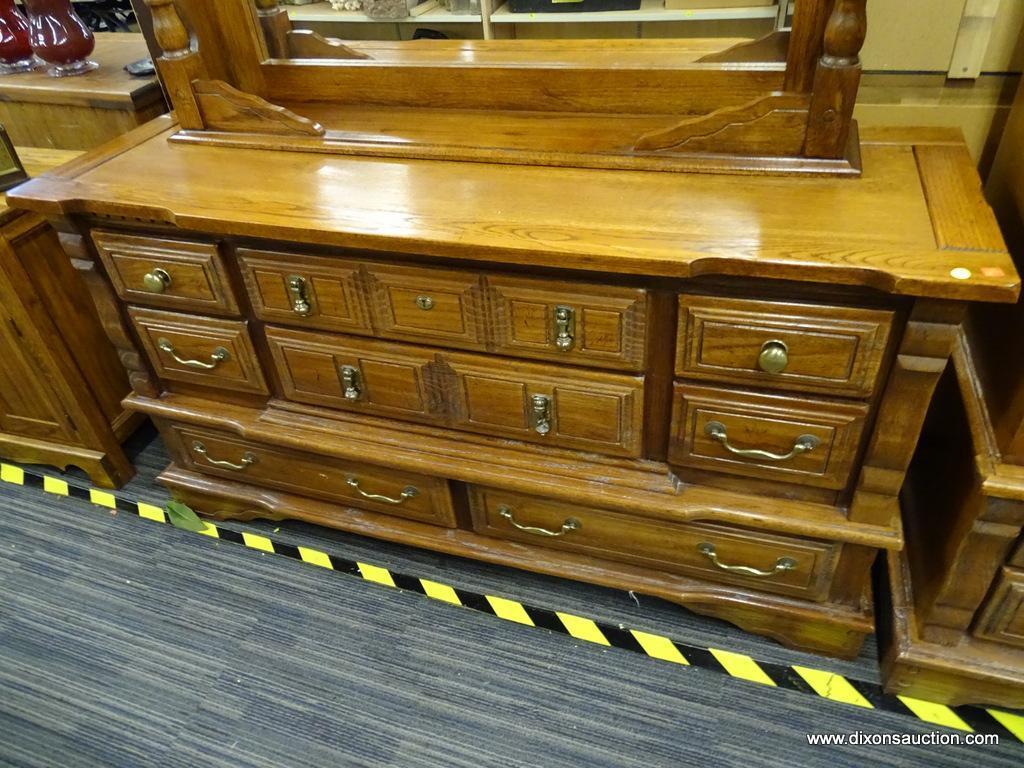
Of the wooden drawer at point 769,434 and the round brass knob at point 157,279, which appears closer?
the wooden drawer at point 769,434

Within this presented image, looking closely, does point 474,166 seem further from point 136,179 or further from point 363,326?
point 136,179

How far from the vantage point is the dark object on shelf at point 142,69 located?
2064mm

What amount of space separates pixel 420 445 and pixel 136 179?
788mm

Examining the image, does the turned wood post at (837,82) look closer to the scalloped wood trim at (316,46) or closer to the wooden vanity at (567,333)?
the wooden vanity at (567,333)

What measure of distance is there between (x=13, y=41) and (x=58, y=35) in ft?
0.60

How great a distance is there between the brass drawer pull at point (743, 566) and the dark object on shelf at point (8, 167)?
1.88m

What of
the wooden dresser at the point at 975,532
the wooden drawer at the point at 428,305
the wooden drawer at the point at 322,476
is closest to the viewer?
the wooden dresser at the point at 975,532

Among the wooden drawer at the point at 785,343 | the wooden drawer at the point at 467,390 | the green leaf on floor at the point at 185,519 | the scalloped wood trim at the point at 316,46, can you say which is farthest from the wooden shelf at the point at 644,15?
the green leaf on floor at the point at 185,519

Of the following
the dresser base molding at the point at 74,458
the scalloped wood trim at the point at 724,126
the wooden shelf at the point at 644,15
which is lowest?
the dresser base molding at the point at 74,458

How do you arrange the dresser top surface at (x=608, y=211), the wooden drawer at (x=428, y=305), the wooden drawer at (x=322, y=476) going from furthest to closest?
the wooden drawer at (x=322, y=476), the wooden drawer at (x=428, y=305), the dresser top surface at (x=608, y=211)

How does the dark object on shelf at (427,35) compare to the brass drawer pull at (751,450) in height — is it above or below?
above

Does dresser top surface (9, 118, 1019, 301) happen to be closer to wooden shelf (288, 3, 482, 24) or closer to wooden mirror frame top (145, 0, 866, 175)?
wooden mirror frame top (145, 0, 866, 175)

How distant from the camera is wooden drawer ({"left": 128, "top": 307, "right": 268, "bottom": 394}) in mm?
1603

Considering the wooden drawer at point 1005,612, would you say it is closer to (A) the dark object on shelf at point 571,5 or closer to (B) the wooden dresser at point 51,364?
(A) the dark object on shelf at point 571,5
